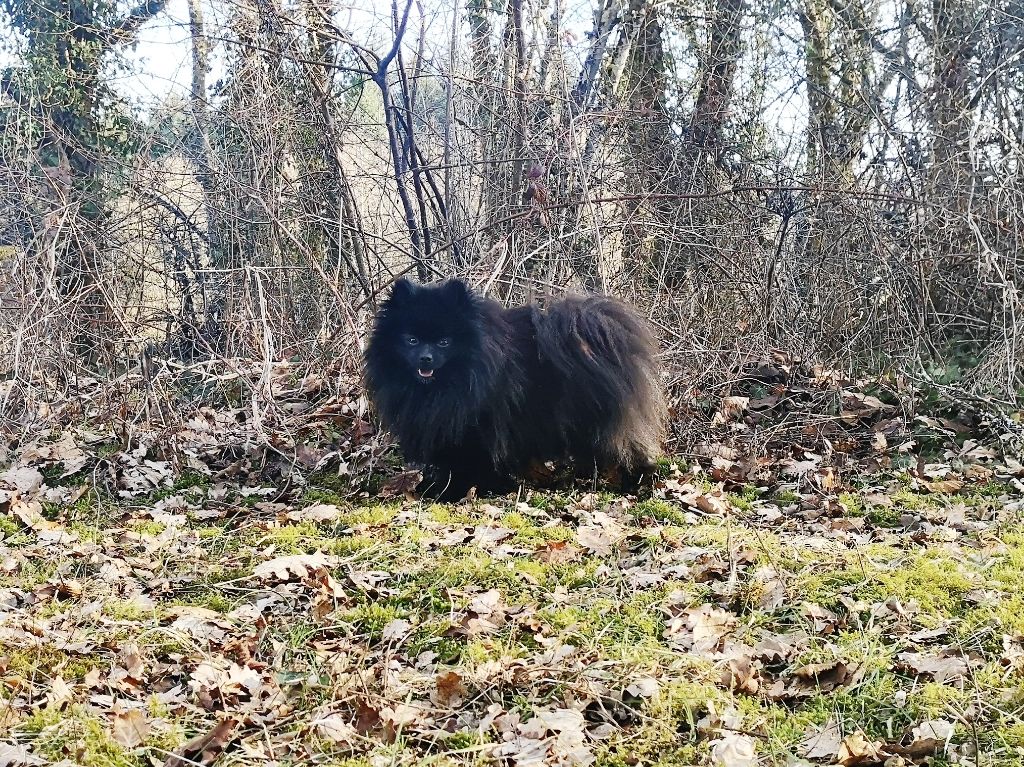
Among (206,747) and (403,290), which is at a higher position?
(403,290)

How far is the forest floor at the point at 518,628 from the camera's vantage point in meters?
3.10

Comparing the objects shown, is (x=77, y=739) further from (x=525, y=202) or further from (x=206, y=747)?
(x=525, y=202)

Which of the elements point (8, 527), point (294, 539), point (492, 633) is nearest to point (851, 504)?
point (492, 633)

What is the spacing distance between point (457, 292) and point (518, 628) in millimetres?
2855

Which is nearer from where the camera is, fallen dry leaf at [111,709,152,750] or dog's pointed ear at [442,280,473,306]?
fallen dry leaf at [111,709,152,750]

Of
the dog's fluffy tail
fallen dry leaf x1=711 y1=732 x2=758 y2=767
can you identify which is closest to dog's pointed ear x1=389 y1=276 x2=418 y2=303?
the dog's fluffy tail

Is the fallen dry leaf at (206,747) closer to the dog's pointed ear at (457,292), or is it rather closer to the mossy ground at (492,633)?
the mossy ground at (492,633)

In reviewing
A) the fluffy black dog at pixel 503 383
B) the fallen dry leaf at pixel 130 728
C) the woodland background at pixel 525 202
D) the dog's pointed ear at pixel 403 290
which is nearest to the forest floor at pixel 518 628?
the fallen dry leaf at pixel 130 728

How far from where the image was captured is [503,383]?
6.33 m

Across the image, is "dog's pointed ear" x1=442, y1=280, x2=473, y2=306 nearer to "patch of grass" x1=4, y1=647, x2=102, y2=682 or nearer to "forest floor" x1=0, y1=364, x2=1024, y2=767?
"forest floor" x1=0, y1=364, x2=1024, y2=767

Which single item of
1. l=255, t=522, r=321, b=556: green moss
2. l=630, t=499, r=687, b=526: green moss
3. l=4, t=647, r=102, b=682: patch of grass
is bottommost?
l=4, t=647, r=102, b=682: patch of grass

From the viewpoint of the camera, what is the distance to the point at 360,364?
7.47 m

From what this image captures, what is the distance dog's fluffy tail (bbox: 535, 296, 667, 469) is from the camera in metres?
6.31

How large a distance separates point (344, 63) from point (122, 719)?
284 inches
